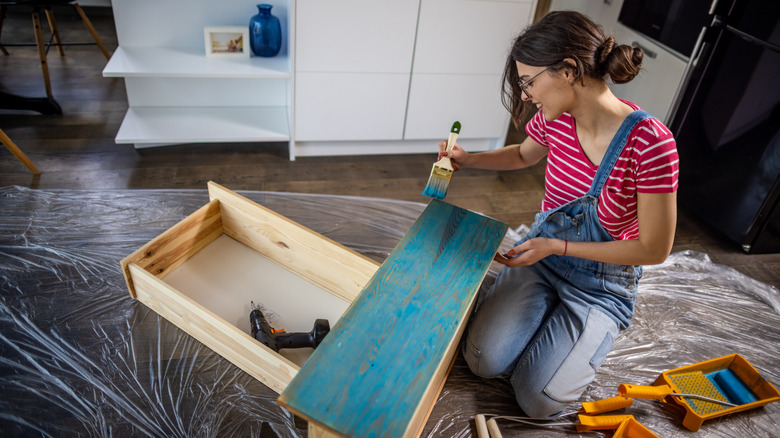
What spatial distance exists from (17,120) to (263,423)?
77.6 inches

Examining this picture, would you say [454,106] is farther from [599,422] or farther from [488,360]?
[599,422]

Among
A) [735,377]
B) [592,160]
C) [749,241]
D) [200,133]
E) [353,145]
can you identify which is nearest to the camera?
[592,160]

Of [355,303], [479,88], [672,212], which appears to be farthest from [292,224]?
[479,88]

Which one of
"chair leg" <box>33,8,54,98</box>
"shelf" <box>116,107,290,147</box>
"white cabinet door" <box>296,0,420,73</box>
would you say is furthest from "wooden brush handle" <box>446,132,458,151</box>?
"chair leg" <box>33,8,54,98</box>

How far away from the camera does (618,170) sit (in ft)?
3.81

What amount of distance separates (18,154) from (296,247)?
3.97 ft

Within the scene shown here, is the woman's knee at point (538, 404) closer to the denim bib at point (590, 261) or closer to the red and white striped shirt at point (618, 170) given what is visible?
the denim bib at point (590, 261)

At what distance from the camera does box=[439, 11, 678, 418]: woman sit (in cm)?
110

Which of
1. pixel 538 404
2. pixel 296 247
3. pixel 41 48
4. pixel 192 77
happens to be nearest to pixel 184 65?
pixel 192 77

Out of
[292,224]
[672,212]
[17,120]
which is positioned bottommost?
[17,120]

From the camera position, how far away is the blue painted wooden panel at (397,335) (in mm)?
869

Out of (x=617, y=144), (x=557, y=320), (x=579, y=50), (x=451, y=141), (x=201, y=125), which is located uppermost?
(x=579, y=50)

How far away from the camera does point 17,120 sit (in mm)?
2385

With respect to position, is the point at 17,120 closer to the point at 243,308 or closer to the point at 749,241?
the point at 243,308
